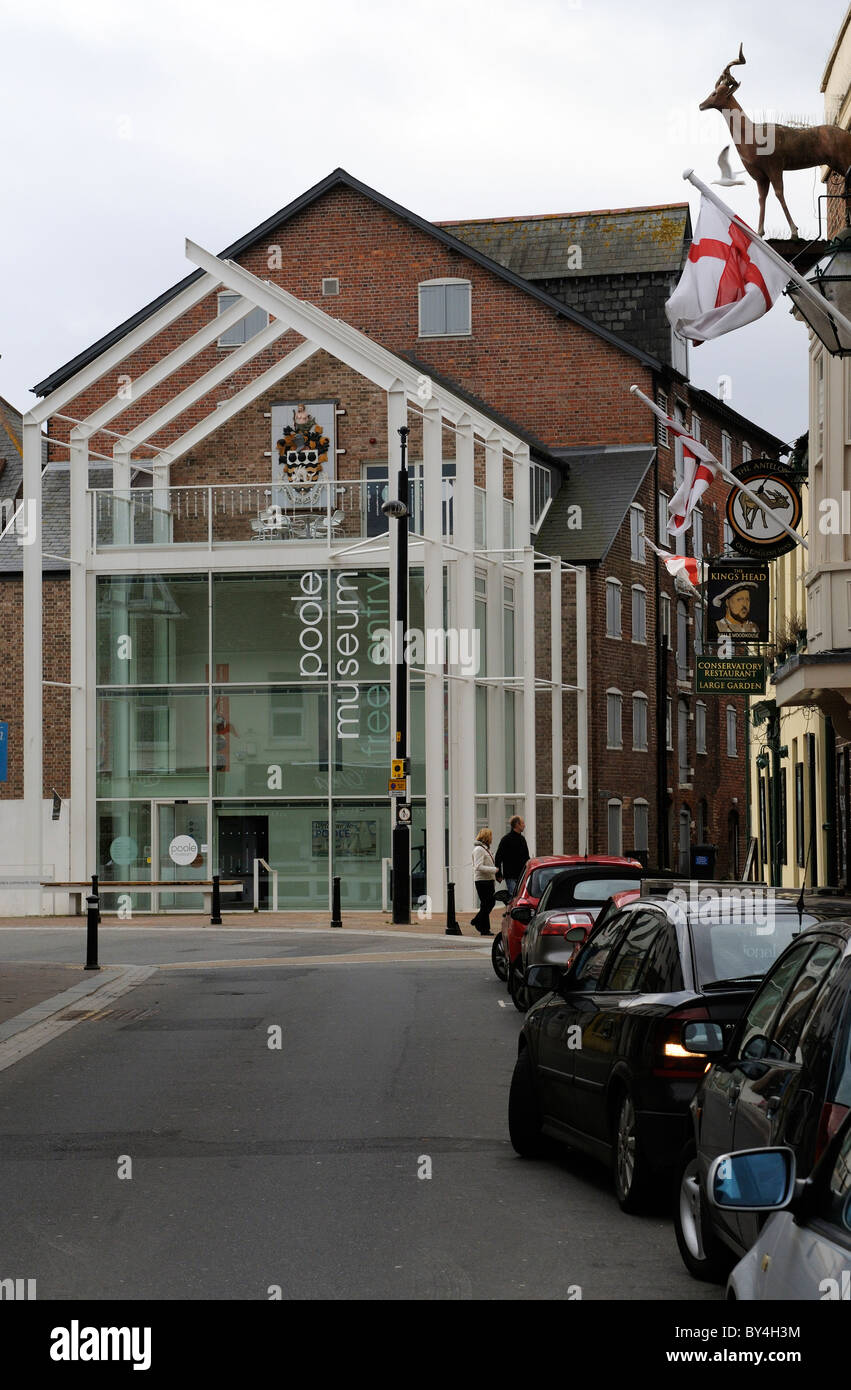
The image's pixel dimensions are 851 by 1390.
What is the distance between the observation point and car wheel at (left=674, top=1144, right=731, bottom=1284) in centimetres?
662

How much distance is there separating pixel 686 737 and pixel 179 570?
21.4 meters

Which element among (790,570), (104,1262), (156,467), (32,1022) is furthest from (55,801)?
(104,1262)

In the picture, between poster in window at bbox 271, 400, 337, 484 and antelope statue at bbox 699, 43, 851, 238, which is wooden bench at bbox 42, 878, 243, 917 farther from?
antelope statue at bbox 699, 43, 851, 238

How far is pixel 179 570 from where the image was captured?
3572 cm

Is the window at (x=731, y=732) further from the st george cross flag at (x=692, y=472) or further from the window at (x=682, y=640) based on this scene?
the st george cross flag at (x=692, y=472)

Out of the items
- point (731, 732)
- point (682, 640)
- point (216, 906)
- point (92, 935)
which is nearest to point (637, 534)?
point (682, 640)

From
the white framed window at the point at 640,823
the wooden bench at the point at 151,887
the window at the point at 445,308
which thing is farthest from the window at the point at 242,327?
the wooden bench at the point at 151,887

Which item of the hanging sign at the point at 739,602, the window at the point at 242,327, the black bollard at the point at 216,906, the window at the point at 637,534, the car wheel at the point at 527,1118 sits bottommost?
the black bollard at the point at 216,906

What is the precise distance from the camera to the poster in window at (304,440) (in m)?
42.0

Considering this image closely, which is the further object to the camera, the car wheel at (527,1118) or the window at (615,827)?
the window at (615,827)

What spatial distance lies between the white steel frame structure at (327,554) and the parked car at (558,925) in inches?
584

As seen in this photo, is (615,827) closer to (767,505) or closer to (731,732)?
(731,732)

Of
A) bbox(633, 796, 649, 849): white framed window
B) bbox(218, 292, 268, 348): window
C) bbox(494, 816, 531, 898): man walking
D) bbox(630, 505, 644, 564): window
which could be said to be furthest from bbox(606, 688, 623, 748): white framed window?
bbox(494, 816, 531, 898): man walking

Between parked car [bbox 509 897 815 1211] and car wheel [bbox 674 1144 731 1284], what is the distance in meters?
Result: 1.03
